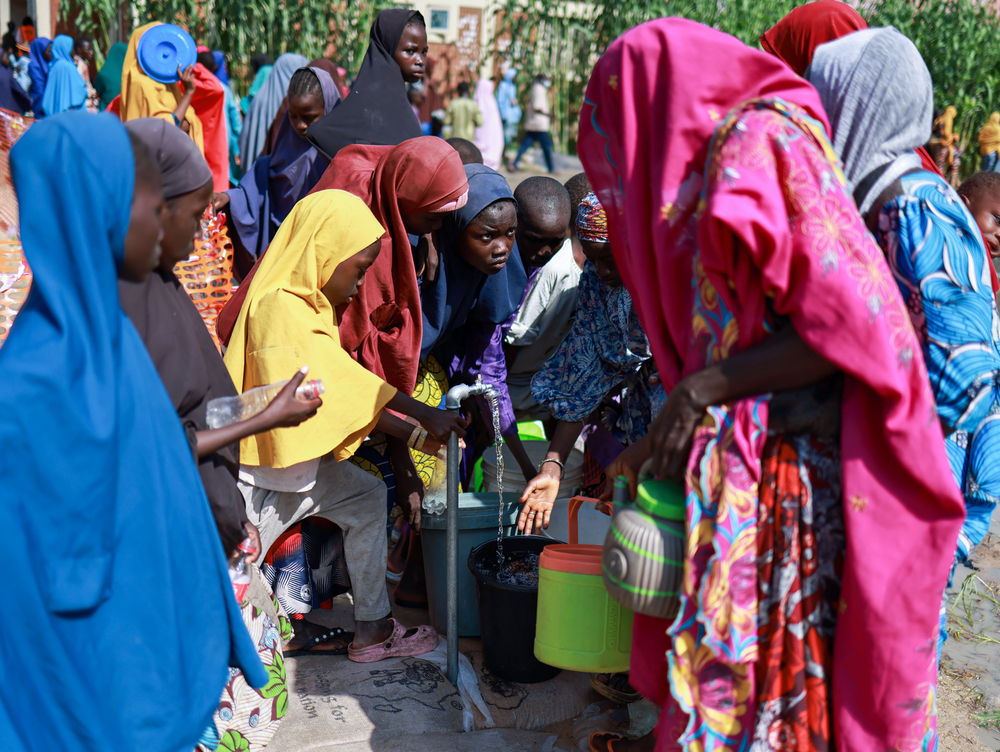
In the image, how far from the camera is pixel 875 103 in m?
2.03

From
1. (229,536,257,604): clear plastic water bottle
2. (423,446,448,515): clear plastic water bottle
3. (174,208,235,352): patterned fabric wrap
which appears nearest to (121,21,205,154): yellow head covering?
(174,208,235,352): patterned fabric wrap

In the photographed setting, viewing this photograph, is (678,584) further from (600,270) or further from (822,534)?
(600,270)

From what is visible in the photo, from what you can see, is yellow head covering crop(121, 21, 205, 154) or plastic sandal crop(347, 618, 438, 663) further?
yellow head covering crop(121, 21, 205, 154)

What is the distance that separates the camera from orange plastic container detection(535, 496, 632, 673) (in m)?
2.63

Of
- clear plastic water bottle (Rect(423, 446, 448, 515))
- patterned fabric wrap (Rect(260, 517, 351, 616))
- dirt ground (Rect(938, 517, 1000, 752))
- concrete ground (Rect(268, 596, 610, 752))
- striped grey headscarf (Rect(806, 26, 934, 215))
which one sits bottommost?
dirt ground (Rect(938, 517, 1000, 752))

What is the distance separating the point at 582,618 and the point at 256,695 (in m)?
0.95

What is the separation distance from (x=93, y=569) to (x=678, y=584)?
45.4 inches

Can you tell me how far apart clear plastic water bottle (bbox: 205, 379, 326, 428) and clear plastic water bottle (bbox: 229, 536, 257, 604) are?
0.35 m

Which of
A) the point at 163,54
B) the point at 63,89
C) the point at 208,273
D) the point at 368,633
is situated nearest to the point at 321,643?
the point at 368,633

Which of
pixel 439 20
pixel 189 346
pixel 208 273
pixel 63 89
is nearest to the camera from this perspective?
pixel 189 346

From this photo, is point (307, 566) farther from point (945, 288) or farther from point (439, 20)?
point (439, 20)

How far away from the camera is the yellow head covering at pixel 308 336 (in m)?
2.80

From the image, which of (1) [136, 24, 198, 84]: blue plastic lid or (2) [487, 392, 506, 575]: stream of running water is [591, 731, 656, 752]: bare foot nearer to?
(2) [487, 392, 506, 575]: stream of running water

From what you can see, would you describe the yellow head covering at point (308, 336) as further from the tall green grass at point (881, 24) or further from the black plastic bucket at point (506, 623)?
the tall green grass at point (881, 24)
